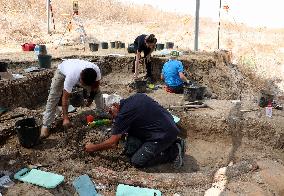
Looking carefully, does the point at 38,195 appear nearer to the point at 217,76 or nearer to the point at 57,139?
the point at 57,139

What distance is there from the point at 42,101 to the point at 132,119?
4.78 m

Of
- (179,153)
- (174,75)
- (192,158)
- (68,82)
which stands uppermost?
(68,82)

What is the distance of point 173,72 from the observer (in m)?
8.79

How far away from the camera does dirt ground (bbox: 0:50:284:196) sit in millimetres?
4625

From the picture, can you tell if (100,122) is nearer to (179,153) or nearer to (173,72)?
(179,153)

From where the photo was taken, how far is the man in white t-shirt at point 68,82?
509cm

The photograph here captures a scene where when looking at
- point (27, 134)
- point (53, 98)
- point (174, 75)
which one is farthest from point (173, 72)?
point (27, 134)

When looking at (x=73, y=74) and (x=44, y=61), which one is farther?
(x=44, y=61)

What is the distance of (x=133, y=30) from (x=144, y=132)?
16.0 m

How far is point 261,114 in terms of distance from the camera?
7230 millimetres

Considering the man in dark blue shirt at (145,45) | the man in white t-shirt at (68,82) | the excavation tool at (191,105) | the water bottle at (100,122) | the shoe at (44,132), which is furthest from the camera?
the man in dark blue shirt at (145,45)

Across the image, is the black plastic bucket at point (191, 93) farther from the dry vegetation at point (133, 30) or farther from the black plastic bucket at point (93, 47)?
the dry vegetation at point (133, 30)

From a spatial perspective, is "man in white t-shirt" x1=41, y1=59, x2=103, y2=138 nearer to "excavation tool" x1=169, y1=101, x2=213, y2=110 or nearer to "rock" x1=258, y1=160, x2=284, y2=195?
"excavation tool" x1=169, y1=101, x2=213, y2=110

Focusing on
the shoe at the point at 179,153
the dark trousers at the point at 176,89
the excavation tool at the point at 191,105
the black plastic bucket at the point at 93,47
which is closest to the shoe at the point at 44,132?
the shoe at the point at 179,153
